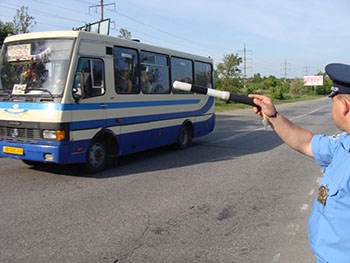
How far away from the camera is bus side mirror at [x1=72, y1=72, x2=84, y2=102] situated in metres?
7.46

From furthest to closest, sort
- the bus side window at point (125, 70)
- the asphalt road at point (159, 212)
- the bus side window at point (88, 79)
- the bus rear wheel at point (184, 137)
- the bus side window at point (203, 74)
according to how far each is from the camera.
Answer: the bus side window at point (203, 74) → the bus rear wheel at point (184, 137) → the bus side window at point (125, 70) → the bus side window at point (88, 79) → the asphalt road at point (159, 212)

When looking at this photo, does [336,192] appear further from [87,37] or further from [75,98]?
[87,37]

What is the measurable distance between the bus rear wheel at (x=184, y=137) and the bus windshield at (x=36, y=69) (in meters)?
4.86

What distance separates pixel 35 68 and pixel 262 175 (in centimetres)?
519

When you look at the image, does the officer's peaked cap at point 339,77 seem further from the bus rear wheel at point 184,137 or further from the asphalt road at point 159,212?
the bus rear wheel at point 184,137

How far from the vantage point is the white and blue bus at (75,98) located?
7.29 meters

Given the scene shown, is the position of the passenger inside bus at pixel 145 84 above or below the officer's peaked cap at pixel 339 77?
above

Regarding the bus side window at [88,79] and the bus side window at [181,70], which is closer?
the bus side window at [88,79]

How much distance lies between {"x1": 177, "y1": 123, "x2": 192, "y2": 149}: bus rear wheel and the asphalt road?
1881mm

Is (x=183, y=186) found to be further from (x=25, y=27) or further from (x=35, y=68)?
(x=25, y=27)

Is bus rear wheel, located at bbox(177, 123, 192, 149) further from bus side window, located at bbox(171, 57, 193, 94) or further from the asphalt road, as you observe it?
the asphalt road

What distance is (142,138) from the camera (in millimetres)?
9656

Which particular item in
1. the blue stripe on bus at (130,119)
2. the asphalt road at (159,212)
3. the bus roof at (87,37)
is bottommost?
the asphalt road at (159,212)

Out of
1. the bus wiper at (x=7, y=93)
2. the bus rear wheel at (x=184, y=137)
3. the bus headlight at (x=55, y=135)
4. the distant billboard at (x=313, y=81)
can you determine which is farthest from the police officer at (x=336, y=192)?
the distant billboard at (x=313, y=81)
